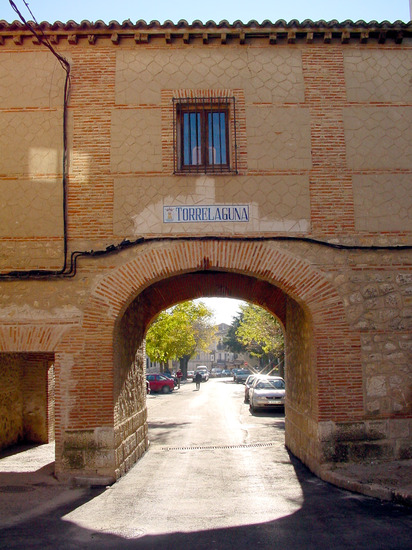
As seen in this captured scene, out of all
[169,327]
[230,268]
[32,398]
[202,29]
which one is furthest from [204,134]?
[169,327]

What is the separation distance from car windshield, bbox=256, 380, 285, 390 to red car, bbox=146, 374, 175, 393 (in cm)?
1455

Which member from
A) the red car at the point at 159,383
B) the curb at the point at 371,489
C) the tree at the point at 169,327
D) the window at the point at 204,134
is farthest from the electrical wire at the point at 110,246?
the red car at the point at 159,383

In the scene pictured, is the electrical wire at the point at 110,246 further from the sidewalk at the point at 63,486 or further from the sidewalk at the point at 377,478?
the sidewalk at the point at 377,478

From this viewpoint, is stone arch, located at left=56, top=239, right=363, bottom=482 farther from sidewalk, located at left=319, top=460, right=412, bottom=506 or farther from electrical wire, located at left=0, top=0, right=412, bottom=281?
sidewalk, located at left=319, top=460, right=412, bottom=506

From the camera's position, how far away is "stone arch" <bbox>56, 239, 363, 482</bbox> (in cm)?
798

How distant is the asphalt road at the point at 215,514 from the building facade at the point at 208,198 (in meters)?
0.78

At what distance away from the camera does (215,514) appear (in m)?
6.18

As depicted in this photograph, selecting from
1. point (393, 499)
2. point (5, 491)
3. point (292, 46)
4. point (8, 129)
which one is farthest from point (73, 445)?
point (292, 46)

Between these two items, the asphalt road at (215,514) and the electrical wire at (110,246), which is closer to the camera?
the asphalt road at (215,514)

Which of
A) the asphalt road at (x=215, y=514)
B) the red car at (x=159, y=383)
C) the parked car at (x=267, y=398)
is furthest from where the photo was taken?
the red car at (x=159, y=383)

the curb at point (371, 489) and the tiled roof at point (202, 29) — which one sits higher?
the tiled roof at point (202, 29)

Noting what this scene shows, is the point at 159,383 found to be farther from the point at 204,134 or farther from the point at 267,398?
the point at 204,134

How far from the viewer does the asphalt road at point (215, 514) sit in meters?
5.21

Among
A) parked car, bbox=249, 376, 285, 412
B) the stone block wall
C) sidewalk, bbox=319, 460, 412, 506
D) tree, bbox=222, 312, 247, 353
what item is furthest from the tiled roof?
tree, bbox=222, 312, 247, 353
